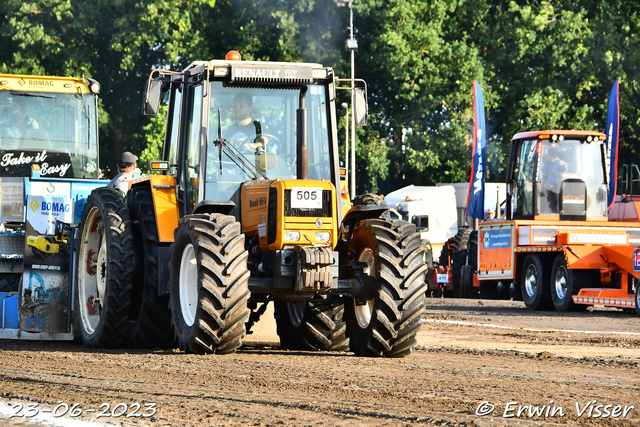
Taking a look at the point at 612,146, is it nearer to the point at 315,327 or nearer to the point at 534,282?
the point at 534,282

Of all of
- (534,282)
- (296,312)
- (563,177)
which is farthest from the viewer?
(563,177)

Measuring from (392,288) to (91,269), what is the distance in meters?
3.63

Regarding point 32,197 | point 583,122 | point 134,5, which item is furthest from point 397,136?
point 32,197

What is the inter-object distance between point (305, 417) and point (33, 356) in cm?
411

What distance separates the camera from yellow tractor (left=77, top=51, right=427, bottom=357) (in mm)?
8094

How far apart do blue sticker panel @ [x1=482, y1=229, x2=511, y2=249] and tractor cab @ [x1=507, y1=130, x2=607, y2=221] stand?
674 millimetres

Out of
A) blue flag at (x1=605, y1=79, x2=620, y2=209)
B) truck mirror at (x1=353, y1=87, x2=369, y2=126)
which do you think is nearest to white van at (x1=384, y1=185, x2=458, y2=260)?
blue flag at (x1=605, y1=79, x2=620, y2=209)

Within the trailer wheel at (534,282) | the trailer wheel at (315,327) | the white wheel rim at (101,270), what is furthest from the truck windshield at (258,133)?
the trailer wheel at (534,282)

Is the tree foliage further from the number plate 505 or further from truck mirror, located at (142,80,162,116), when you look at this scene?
the number plate 505

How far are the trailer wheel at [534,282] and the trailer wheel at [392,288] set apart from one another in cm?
1042

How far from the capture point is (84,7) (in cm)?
3962

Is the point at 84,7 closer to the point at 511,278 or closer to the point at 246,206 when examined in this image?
the point at 511,278

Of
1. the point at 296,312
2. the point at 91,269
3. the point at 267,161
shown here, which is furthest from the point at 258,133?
the point at 91,269

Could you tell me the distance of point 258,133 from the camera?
8.90 m
